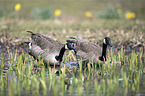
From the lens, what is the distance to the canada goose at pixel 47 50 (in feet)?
31.8

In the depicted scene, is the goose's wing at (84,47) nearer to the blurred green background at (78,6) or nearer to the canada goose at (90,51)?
the canada goose at (90,51)

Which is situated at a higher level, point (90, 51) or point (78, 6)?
point (78, 6)

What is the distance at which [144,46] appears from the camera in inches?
516

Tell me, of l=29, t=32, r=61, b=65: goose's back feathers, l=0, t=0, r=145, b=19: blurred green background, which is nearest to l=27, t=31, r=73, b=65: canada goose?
l=29, t=32, r=61, b=65: goose's back feathers

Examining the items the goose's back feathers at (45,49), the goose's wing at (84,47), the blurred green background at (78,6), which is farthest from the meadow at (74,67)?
the blurred green background at (78,6)

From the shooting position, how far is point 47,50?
10086 millimetres

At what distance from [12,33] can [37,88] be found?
940 cm

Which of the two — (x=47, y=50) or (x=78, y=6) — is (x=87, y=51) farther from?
(x=78, y=6)

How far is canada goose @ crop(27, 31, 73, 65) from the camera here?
9.70 m

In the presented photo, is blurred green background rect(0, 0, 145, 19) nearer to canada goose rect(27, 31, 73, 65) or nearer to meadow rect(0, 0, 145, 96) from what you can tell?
meadow rect(0, 0, 145, 96)

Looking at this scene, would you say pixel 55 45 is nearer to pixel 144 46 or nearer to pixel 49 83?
pixel 49 83

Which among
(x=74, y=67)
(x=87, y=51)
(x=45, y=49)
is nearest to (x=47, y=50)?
(x=45, y=49)

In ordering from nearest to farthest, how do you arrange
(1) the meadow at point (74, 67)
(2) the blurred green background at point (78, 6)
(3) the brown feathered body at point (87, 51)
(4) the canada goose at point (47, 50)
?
(1) the meadow at point (74, 67), (4) the canada goose at point (47, 50), (3) the brown feathered body at point (87, 51), (2) the blurred green background at point (78, 6)

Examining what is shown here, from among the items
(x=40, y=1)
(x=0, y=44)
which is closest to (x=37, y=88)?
(x=0, y=44)
